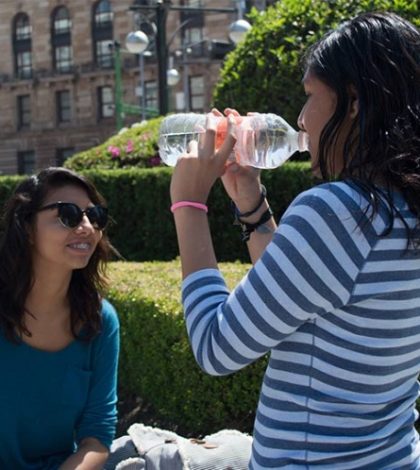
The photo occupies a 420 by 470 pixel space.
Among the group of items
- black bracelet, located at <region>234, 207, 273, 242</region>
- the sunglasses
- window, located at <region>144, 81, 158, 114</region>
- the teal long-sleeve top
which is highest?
window, located at <region>144, 81, 158, 114</region>

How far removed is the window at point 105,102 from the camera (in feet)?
182

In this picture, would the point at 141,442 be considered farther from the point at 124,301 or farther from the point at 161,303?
the point at 124,301

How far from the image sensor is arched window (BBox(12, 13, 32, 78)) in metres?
57.9

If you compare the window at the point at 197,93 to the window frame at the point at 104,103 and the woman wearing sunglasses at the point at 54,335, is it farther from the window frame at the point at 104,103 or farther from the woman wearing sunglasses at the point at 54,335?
the woman wearing sunglasses at the point at 54,335

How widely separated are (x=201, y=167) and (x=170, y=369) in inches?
134

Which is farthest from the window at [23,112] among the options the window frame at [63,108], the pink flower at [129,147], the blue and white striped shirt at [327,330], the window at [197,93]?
the blue and white striped shirt at [327,330]

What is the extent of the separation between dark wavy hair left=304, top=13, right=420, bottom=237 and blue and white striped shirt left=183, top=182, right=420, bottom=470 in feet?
0.17

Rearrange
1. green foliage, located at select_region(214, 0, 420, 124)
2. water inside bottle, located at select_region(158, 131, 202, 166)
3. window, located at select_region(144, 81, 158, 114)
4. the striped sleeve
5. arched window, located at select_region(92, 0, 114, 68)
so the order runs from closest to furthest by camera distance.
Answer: the striped sleeve → water inside bottle, located at select_region(158, 131, 202, 166) → green foliage, located at select_region(214, 0, 420, 124) → window, located at select_region(144, 81, 158, 114) → arched window, located at select_region(92, 0, 114, 68)

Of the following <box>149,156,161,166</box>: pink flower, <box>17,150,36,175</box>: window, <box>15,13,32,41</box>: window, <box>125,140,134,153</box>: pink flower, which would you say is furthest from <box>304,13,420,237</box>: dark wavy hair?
<box>15,13,32,41</box>: window

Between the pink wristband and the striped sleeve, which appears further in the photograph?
the pink wristband

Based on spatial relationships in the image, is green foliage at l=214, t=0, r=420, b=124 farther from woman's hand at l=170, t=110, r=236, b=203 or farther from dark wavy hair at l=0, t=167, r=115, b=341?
woman's hand at l=170, t=110, r=236, b=203

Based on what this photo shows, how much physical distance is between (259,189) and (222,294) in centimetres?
47

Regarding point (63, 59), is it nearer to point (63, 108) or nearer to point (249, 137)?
point (63, 108)

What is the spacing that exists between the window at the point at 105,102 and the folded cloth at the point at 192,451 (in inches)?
2065
